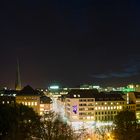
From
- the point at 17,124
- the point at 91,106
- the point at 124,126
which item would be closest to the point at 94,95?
the point at 91,106

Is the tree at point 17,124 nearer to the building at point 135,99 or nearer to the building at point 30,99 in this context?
the building at point 30,99

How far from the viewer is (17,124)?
26.5 meters

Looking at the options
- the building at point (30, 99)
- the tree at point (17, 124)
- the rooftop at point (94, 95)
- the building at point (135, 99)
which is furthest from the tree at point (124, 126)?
the building at point (30, 99)

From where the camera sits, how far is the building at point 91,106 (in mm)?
51562

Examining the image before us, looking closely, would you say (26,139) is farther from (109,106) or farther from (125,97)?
(125,97)

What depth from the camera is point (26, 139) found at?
24.0 meters

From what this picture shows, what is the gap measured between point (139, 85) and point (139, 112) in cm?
3616

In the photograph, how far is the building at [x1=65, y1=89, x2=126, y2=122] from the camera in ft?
169

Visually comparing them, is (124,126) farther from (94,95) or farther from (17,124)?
(94,95)

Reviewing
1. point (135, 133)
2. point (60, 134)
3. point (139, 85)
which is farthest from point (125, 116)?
point (139, 85)

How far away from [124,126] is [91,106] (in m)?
21.6

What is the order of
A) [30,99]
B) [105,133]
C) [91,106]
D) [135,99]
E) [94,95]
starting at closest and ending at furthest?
1. [105,133]
2. [91,106]
3. [30,99]
4. [94,95]
5. [135,99]

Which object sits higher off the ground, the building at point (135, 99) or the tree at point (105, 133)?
the building at point (135, 99)

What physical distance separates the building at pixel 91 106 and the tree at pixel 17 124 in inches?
869
